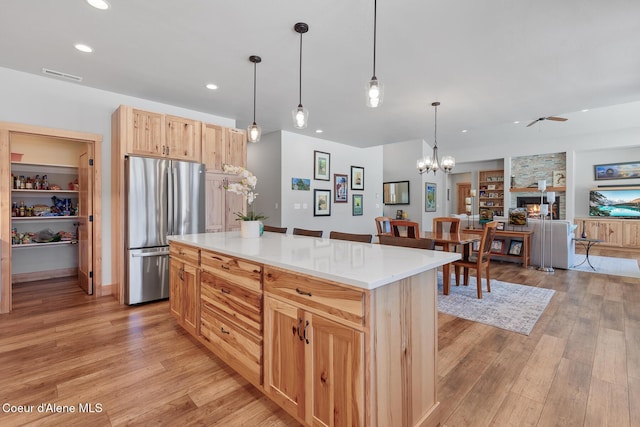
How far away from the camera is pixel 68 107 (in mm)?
3572

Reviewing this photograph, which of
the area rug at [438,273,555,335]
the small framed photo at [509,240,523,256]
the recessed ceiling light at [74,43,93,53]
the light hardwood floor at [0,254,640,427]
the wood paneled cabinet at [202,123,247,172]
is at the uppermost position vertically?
the recessed ceiling light at [74,43,93,53]

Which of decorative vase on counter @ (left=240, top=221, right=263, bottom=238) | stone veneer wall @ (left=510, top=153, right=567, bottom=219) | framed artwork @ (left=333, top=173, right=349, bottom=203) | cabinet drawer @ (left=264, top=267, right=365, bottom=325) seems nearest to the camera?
cabinet drawer @ (left=264, top=267, right=365, bottom=325)

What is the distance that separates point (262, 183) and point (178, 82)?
2.95 metres

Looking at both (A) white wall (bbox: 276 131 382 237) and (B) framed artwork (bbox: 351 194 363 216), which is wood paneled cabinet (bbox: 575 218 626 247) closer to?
(A) white wall (bbox: 276 131 382 237)

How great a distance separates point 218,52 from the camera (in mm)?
2848

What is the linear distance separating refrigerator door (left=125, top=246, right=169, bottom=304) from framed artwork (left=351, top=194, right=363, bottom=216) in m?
4.70

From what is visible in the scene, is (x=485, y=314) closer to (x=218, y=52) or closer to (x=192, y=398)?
(x=192, y=398)

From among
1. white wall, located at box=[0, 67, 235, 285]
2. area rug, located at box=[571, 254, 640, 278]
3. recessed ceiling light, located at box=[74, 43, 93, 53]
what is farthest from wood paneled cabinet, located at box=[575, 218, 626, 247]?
recessed ceiling light, located at box=[74, 43, 93, 53]

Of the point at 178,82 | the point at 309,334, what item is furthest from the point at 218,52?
the point at 309,334

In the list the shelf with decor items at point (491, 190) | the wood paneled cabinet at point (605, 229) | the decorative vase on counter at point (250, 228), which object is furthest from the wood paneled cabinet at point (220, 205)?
the shelf with decor items at point (491, 190)

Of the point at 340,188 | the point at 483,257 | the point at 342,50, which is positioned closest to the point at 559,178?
the point at 340,188

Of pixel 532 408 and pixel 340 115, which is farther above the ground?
pixel 340 115

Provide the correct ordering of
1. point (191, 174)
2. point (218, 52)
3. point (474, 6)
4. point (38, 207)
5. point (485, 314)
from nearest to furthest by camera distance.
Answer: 1. point (474, 6)
2. point (218, 52)
3. point (485, 314)
4. point (191, 174)
5. point (38, 207)

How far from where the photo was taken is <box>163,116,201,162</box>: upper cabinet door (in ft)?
12.7
